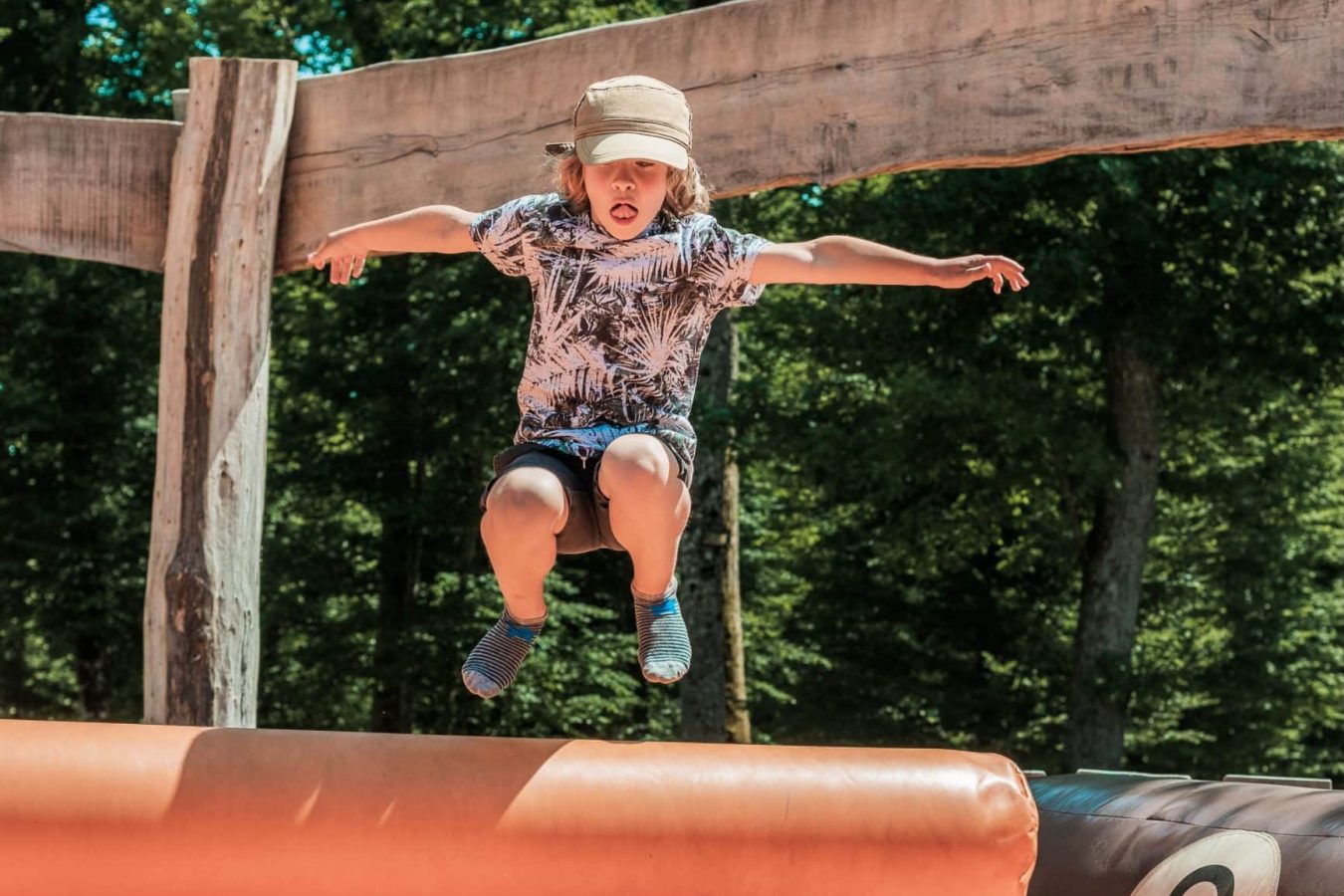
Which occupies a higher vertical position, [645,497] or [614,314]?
[614,314]

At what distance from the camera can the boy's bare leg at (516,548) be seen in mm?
3180

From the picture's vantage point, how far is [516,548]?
321 centimetres

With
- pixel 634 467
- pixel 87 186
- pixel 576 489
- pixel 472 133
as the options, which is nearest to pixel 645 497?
pixel 634 467

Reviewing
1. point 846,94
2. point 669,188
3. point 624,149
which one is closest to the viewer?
point 624,149

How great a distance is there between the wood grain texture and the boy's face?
3.71 feet

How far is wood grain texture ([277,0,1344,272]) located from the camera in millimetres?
4113

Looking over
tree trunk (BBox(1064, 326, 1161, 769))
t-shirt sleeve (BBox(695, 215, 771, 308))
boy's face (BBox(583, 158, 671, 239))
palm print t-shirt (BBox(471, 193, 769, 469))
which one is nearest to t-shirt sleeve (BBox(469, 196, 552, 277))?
palm print t-shirt (BBox(471, 193, 769, 469))

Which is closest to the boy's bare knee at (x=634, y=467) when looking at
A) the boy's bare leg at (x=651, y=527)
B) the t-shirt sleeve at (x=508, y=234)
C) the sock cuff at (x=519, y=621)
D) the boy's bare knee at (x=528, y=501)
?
→ the boy's bare leg at (x=651, y=527)

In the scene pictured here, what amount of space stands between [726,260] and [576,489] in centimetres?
59

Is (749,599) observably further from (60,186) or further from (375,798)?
(375,798)

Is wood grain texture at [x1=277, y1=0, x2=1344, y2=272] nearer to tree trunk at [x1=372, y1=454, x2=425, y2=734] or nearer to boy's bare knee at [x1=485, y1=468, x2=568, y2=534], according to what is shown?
boy's bare knee at [x1=485, y1=468, x2=568, y2=534]

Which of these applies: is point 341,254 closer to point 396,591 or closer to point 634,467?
point 634,467

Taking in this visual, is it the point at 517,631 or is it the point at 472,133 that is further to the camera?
the point at 472,133

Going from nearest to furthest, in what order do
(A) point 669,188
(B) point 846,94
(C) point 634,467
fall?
(C) point 634,467, (A) point 669,188, (B) point 846,94
